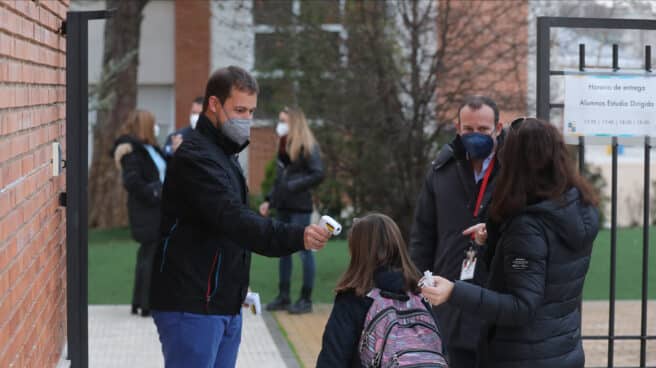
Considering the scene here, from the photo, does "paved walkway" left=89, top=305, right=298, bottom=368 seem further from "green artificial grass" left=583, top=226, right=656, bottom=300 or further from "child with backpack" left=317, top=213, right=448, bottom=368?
"green artificial grass" left=583, top=226, right=656, bottom=300

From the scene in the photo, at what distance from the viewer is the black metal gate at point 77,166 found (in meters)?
5.00

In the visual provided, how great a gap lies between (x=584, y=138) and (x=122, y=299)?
6.08 meters

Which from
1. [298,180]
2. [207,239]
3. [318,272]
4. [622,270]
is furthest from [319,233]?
[622,270]

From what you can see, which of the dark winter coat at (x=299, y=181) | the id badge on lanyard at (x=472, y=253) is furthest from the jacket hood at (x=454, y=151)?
the dark winter coat at (x=299, y=181)

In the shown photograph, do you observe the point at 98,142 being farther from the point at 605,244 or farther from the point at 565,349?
the point at 565,349

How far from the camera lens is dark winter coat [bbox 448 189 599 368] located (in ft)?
12.2

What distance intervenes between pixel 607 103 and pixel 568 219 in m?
2.49

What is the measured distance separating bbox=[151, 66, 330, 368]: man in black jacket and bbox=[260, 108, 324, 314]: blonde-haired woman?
17.0 ft

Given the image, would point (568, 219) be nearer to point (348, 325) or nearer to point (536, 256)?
point (536, 256)

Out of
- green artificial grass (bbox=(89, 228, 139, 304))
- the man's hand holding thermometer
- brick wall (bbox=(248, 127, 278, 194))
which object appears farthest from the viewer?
brick wall (bbox=(248, 127, 278, 194))

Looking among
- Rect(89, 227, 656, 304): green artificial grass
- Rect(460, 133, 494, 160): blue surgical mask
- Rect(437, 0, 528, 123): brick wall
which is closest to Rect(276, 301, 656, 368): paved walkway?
Rect(89, 227, 656, 304): green artificial grass

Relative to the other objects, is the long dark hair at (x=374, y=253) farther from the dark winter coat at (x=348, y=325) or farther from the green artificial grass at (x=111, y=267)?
the green artificial grass at (x=111, y=267)

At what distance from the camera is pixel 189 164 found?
411 cm

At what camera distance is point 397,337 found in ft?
13.2
